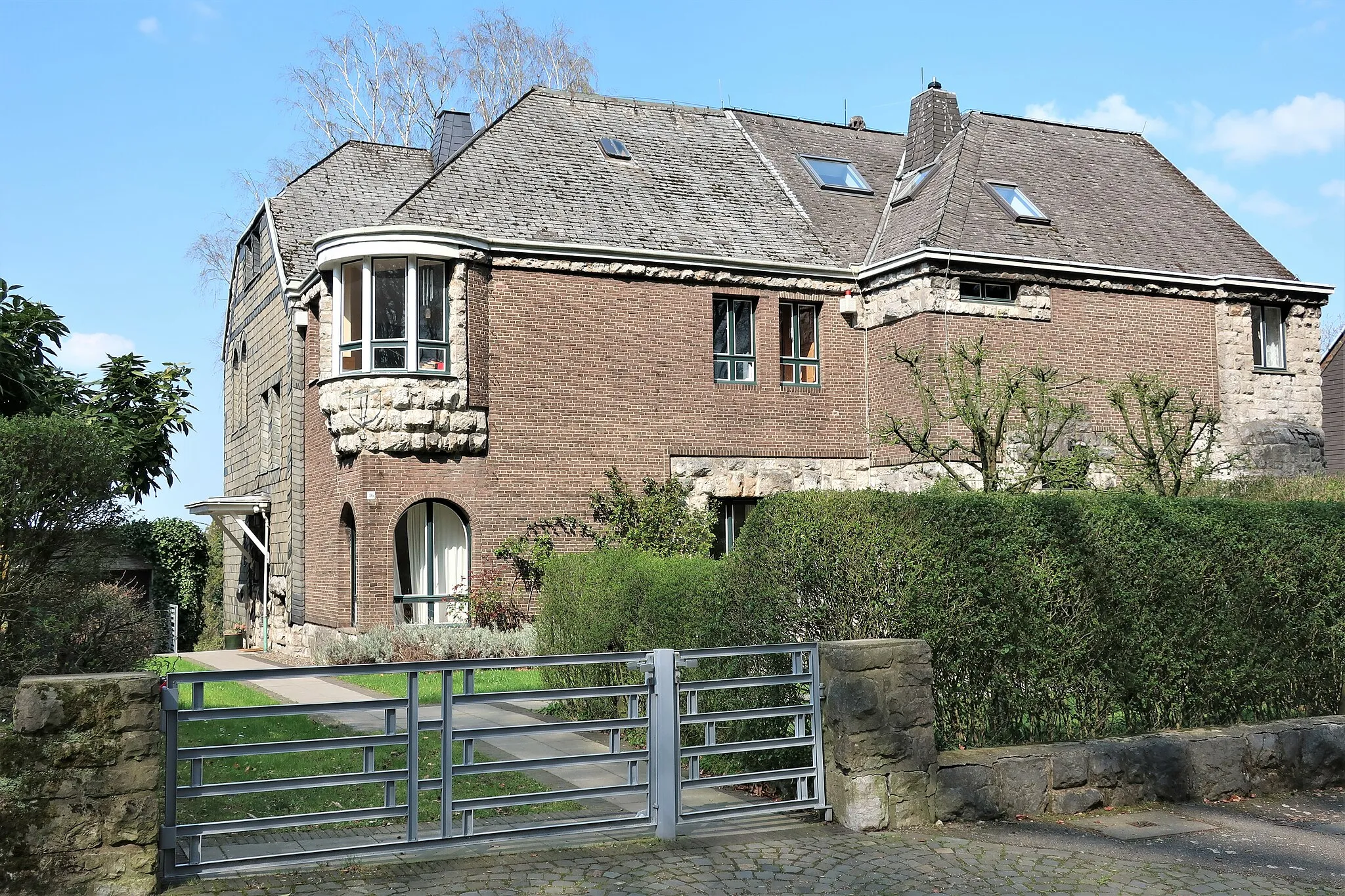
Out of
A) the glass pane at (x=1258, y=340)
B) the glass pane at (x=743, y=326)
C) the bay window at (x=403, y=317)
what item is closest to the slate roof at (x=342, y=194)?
the bay window at (x=403, y=317)

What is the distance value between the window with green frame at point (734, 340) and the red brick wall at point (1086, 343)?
94.1 inches

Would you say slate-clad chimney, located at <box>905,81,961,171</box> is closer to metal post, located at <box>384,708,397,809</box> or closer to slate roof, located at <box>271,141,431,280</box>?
slate roof, located at <box>271,141,431,280</box>

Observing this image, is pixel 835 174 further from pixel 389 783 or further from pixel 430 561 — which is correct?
pixel 389 783

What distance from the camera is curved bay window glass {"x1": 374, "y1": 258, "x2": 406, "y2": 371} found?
1934 centimetres

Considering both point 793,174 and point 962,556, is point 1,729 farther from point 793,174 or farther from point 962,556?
point 793,174

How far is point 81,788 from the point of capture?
5.91m

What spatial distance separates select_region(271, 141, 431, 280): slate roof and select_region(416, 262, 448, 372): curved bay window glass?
458 centimetres

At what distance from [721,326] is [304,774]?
1354 centimetres

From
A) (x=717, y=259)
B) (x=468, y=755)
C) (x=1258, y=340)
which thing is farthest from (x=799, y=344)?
(x=468, y=755)

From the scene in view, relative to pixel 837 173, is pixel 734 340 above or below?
below

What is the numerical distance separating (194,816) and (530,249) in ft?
44.1

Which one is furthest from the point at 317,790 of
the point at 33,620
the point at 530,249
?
the point at 530,249

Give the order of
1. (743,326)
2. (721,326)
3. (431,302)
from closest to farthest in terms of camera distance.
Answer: (431,302), (721,326), (743,326)

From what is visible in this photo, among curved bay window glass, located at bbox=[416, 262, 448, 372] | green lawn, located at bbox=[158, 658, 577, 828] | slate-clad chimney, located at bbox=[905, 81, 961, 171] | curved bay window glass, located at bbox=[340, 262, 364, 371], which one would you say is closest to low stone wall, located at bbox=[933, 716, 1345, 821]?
green lawn, located at bbox=[158, 658, 577, 828]
